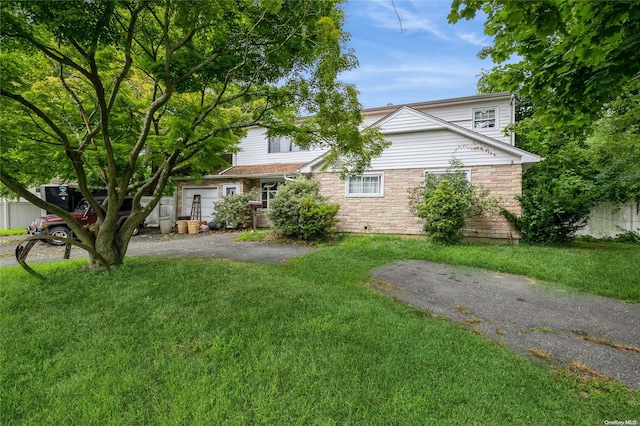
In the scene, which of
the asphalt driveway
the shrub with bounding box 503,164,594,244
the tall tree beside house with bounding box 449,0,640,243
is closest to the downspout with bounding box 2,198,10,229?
the asphalt driveway


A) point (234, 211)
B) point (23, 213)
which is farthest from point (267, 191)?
point (23, 213)

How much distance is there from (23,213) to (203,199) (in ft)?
33.8

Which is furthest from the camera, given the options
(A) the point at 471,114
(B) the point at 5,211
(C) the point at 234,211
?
(B) the point at 5,211

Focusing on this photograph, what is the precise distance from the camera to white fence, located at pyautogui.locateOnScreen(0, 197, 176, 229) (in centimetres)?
1588

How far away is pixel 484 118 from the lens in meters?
13.1

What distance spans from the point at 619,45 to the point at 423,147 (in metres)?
7.99

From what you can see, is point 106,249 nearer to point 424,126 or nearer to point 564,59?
point 564,59

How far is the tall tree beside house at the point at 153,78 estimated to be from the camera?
4086 millimetres

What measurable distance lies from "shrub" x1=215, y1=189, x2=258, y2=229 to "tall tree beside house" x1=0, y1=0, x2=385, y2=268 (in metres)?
6.47

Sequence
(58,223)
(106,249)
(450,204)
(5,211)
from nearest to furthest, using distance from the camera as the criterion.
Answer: (106,249) → (450,204) → (58,223) → (5,211)

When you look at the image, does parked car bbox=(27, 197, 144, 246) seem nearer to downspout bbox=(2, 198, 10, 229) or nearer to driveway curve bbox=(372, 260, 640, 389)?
downspout bbox=(2, 198, 10, 229)

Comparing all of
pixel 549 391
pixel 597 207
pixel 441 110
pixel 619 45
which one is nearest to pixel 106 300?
pixel 549 391

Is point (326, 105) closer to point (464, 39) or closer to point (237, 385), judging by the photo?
point (464, 39)

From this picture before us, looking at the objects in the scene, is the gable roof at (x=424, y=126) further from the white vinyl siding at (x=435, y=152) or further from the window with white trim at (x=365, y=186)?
the window with white trim at (x=365, y=186)
